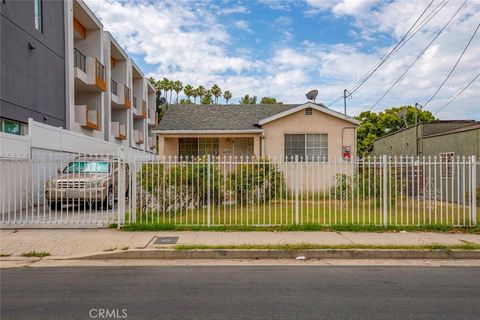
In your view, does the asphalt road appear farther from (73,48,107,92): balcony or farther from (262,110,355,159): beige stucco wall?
(73,48,107,92): balcony

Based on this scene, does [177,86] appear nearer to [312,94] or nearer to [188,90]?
[188,90]

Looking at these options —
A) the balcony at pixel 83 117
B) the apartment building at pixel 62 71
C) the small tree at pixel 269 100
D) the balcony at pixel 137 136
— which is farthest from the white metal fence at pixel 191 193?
the small tree at pixel 269 100

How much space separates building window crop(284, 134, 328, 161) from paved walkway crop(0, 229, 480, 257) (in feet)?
29.6

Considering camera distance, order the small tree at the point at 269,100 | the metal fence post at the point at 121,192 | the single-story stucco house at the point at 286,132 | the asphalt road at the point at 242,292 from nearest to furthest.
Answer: the asphalt road at the point at 242,292 < the metal fence post at the point at 121,192 < the single-story stucco house at the point at 286,132 < the small tree at the point at 269,100

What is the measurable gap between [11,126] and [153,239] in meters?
8.83

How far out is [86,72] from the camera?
24.0 metres

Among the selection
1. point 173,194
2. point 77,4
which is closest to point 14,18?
point 77,4

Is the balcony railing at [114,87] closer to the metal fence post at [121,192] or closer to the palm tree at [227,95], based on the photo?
the metal fence post at [121,192]

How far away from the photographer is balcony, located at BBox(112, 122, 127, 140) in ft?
101

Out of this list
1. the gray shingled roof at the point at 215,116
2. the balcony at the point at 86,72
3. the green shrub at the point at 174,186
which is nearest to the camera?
the green shrub at the point at 174,186

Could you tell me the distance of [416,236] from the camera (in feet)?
32.9

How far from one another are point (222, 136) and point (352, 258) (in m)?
12.2

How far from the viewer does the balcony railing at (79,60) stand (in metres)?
22.9

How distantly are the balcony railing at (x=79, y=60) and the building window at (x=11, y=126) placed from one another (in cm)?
753
